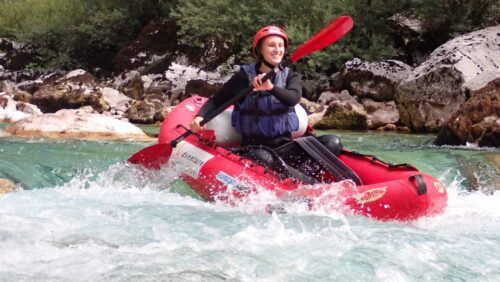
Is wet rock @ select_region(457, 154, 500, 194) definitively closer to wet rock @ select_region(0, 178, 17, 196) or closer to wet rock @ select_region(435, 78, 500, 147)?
wet rock @ select_region(435, 78, 500, 147)

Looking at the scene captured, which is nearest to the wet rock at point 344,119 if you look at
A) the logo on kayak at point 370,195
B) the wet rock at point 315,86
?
the wet rock at point 315,86

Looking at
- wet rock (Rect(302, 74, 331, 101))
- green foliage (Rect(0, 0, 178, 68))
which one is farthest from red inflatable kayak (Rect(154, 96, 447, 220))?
green foliage (Rect(0, 0, 178, 68))

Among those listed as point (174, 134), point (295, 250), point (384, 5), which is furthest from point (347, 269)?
point (384, 5)

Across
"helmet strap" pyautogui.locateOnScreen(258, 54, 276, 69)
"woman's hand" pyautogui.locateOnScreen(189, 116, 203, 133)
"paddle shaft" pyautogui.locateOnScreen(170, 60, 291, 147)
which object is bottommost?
"woman's hand" pyautogui.locateOnScreen(189, 116, 203, 133)

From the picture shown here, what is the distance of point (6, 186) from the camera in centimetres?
423

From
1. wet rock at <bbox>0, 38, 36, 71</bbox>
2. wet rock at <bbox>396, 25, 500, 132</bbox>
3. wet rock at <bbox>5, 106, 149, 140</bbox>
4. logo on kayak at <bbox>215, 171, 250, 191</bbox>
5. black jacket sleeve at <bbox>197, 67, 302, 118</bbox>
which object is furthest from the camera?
wet rock at <bbox>0, 38, 36, 71</bbox>

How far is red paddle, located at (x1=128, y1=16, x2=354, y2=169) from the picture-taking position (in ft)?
13.0

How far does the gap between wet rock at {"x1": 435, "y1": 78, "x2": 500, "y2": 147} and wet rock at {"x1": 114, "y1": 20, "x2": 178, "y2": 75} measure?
31.3ft

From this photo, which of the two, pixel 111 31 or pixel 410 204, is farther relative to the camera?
pixel 111 31

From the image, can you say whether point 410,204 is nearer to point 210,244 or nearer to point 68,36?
point 210,244

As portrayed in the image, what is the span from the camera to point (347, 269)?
7.91 feet

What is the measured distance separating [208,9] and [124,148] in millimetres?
9511

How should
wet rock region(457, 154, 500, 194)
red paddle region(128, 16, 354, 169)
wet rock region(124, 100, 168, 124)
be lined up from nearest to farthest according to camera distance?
red paddle region(128, 16, 354, 169) < wet rock region(457, 154, 500, 194) < wet rock region(124, 100, 168, 124)

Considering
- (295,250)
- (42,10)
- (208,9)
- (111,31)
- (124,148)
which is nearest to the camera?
(295,250)
